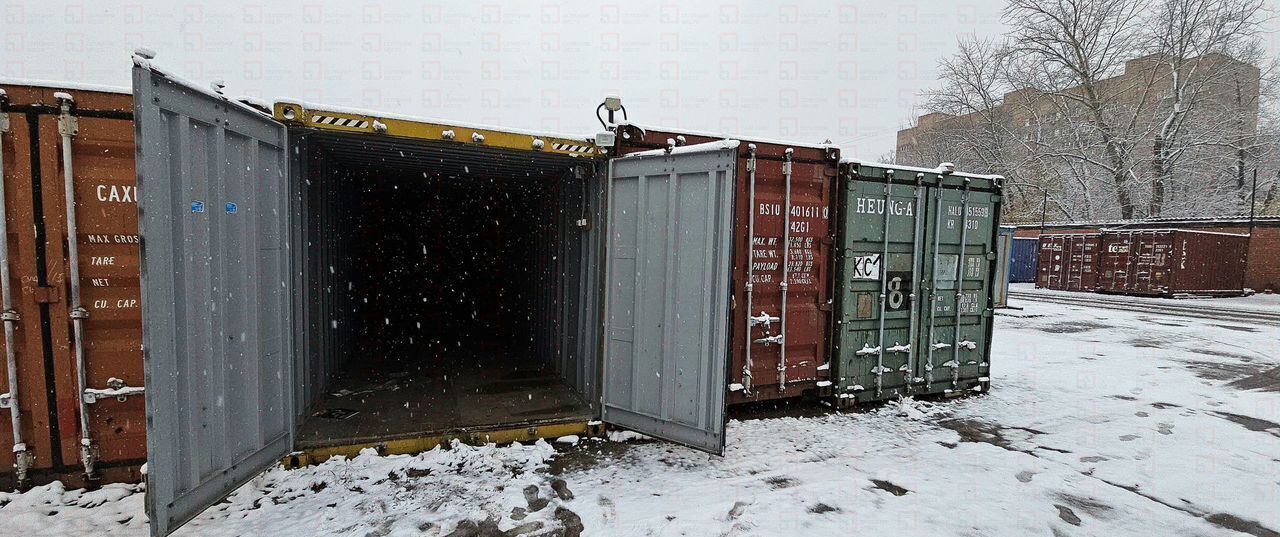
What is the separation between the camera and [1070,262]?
22859mm

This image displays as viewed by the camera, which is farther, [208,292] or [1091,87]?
[1091,87]

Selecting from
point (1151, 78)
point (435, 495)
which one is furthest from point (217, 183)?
point (1151, 78)

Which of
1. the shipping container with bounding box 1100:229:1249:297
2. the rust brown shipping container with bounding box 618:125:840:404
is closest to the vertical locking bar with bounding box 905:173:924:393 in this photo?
the rust brown shipping container with bounding box 618:125:840:404

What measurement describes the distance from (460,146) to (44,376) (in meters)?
3.30

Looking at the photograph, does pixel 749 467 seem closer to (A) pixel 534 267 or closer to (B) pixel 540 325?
(B) pixel 540 325

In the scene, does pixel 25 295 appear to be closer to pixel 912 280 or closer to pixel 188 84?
pixel 188 84

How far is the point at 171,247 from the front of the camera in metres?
2.92

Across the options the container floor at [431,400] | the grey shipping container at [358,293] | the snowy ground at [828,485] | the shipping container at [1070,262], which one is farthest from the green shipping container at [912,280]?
the shipping container at [1070,262]

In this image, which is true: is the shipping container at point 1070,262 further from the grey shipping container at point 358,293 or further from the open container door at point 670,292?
the open container door at point 670,292

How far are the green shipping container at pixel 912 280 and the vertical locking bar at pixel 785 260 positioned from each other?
0.71 meters

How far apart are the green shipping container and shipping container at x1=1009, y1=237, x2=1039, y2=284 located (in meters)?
26.8

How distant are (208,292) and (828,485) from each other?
14.9ft

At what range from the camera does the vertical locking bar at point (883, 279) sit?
5938 mm

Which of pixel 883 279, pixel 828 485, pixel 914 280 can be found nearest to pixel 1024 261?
pixel 914 280
